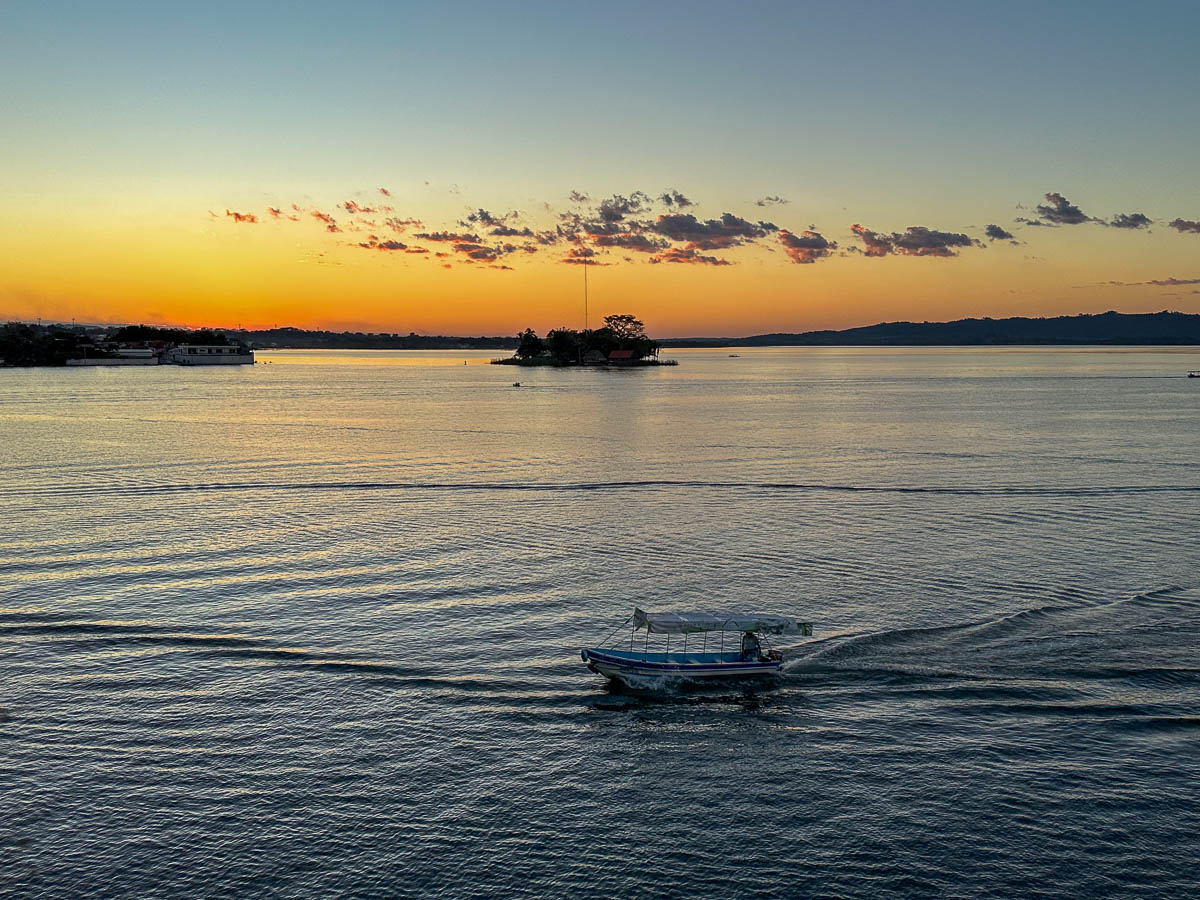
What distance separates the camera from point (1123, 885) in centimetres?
2419

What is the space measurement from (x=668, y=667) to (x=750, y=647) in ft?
11.3

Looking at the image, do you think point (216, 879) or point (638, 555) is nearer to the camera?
point (216, 879)

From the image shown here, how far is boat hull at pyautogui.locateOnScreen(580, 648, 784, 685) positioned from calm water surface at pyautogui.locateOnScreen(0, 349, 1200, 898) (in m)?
0.90

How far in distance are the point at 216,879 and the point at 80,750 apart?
376 inches

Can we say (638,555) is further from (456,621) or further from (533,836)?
(533,836)

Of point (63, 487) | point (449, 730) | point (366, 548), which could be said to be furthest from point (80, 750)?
point (63, 487)

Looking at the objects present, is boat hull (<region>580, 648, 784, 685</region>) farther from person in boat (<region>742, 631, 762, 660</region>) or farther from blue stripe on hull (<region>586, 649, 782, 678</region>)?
person in boat (<region>742, 631, 762, 660</region>)

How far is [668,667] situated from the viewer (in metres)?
36.8

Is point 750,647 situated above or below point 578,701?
above

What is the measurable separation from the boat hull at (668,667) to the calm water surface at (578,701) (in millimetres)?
905

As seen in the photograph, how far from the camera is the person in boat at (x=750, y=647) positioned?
37.2 meters

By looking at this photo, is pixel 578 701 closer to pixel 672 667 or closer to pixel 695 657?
pixel 672 667

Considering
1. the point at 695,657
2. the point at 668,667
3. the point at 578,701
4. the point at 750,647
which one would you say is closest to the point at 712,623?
the point at 695,657

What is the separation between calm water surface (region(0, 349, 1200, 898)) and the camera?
2542 cm
